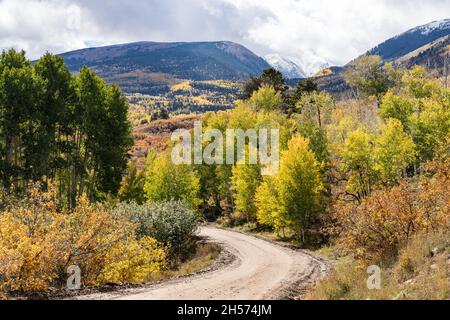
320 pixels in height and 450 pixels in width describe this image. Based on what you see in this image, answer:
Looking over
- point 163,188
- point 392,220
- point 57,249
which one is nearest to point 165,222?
point 57,249

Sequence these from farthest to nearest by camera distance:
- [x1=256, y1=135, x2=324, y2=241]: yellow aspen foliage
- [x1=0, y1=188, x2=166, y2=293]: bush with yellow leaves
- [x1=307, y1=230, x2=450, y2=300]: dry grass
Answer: [x1=256, y1=135, x2=324, y2=241]: yellow aspen foliage → [x1=0, y1=188, x2=166, y2=293]: bush with yellow leaves → [x1=307, y1=230, x2=450, y2=300]: dry grass

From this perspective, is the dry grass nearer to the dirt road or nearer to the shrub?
the shrub

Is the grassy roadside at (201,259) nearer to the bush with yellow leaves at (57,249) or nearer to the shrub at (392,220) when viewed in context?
the bush with yellow leaves at (57,249)

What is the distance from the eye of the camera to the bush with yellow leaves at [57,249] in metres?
15.6

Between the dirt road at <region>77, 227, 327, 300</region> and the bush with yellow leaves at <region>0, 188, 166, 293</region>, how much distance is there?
270cm

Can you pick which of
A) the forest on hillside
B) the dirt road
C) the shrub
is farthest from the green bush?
the shrub

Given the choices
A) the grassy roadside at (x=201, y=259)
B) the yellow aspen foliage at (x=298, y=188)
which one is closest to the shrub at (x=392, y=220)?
Answer: the grassy roadside at (x=201, y=259)

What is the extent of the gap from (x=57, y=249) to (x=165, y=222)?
647 inches

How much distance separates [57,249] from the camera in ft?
57.7

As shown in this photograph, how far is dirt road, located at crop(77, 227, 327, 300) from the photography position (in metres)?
16.2

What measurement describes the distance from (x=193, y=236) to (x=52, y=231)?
2464 centimetres

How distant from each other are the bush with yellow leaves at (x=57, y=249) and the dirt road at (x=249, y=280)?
2.70 metres
